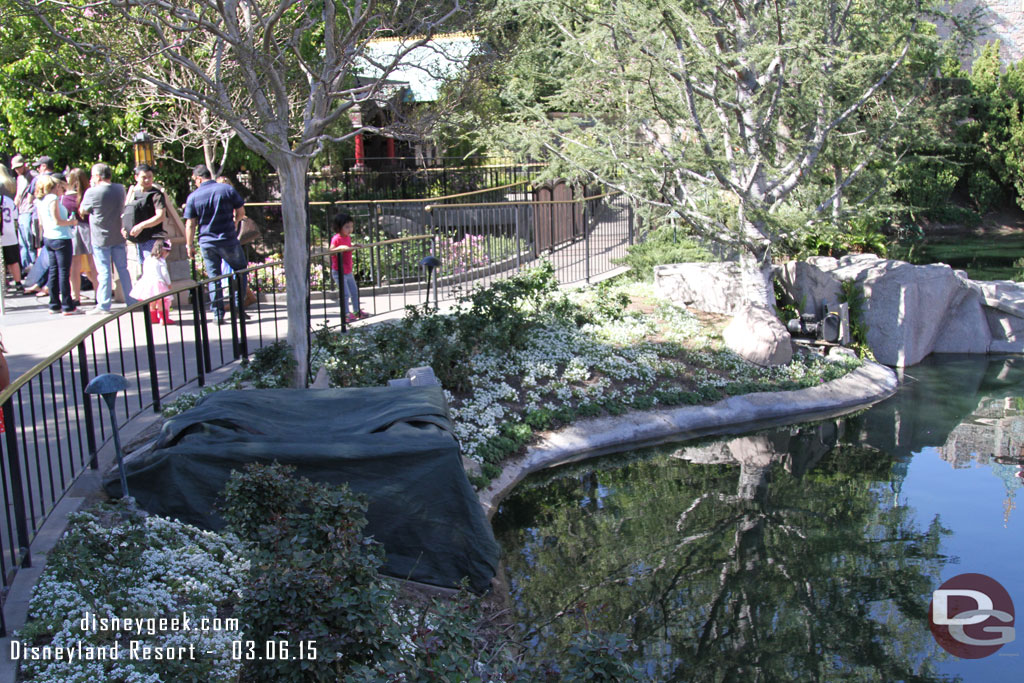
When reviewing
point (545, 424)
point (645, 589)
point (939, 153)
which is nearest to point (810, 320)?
point (545, 424)

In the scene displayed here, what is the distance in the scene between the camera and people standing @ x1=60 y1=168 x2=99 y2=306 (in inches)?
457

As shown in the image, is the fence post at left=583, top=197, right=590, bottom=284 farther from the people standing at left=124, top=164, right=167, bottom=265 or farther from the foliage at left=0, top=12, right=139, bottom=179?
the foliage at left=0, top=12, right=139, bottom=179

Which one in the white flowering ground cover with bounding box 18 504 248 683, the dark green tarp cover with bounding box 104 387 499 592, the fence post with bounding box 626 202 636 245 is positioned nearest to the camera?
the white flowering ground cover with bounding box 18 504 248 683

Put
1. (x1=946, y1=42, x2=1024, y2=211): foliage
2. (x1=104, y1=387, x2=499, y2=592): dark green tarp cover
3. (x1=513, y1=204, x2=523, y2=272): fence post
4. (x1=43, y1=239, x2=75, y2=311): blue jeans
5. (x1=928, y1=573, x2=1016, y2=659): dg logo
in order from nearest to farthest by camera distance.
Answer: (x1=104, y1=387, x2=499, y2=592): dark green tarp cover < (x1=928, y1=573, x2=1016, y2=659): dg logo < (x1=43, y1=239, x2=75, y2=311): blue jeans < (x1=513, y1=204, x2=523, y2=272): fence post < (x1=946, y1=42, x2=1024, y2=211): foliage

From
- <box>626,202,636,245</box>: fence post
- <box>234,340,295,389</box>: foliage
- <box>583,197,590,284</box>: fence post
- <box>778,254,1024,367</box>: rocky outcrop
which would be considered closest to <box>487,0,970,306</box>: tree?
<box>778,254,1024,367</box>: rocky outcrop

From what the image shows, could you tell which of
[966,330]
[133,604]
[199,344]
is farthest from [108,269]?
[966,330]

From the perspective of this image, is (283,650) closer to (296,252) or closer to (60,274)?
(296,252)

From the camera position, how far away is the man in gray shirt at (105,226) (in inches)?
428

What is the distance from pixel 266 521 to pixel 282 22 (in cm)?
1011

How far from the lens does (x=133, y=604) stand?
4.86 meters

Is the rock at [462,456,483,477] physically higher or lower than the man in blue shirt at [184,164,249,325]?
lower

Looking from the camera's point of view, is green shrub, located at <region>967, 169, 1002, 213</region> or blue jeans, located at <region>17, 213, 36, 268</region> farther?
green shrub, located at <region>967, 169, 1002, 213</region>

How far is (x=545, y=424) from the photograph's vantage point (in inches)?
390

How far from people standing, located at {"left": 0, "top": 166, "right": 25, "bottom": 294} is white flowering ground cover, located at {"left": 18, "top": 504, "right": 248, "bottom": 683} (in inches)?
334
